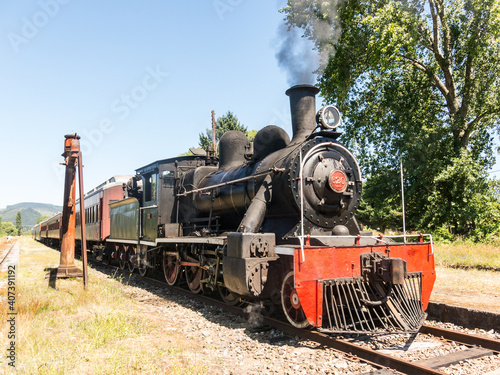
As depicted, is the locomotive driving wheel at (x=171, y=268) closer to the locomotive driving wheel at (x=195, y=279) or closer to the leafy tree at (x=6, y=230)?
the locomotive driving wheel at (x=195, y=279)

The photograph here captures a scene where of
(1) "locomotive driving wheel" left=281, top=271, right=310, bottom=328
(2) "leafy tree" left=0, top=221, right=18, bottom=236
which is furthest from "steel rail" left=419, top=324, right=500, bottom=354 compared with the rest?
(2) "leafy tree" left=0, top=221, right=18, bottom=236

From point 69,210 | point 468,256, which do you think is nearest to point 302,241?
point 69,210

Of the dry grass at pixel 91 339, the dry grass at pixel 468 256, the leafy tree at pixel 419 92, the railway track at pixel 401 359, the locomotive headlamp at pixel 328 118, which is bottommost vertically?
the railway track at pixel 401 359

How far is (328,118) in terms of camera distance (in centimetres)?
662

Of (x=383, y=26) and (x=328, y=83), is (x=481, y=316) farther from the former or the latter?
(x=328, y=83)

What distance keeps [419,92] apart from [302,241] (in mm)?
16013

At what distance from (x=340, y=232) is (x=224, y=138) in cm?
410

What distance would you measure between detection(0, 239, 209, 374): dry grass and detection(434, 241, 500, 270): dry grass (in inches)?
370

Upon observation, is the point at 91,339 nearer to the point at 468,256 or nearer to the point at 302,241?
the point at 302,241

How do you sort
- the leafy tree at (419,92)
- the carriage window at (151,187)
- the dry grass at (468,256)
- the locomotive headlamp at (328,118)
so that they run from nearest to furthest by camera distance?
1. the locomotive headlamp at (328,118)
2. the carriage window at (151,187)
3. the dry grass at (468,256)
4. the leafy tree at (419,92)

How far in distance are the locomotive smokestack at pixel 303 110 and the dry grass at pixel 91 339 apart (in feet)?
13.3

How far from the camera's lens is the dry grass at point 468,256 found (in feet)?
37.3

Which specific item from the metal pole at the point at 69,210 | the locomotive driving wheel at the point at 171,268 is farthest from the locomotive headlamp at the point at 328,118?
the metal pole at the point at 69,210

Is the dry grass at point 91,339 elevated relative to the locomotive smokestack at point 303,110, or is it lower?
lower
